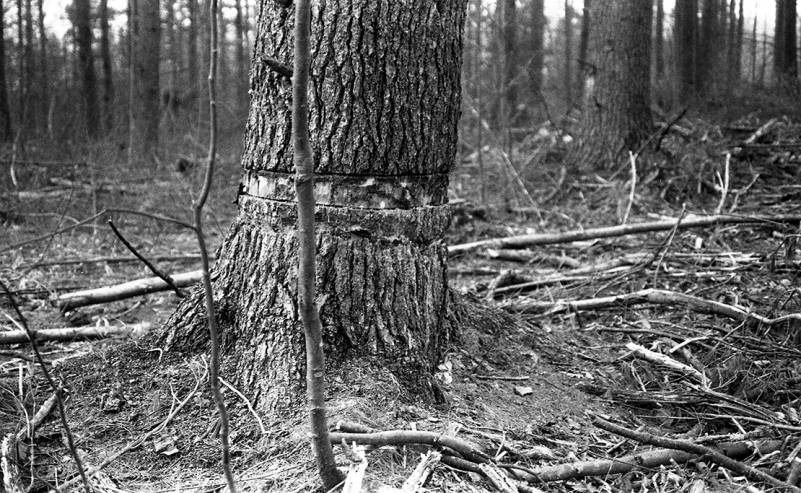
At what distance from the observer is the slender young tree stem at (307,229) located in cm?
166

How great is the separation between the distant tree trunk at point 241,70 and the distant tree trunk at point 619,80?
7439mm

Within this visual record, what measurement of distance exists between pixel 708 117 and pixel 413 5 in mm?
9517

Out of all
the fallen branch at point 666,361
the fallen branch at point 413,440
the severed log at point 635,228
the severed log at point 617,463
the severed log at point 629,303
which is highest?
the severed log at point 635,228

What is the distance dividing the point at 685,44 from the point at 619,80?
9.22m

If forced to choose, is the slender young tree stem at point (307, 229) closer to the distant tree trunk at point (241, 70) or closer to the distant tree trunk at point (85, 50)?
the distant tree trunk at point (241, 70)

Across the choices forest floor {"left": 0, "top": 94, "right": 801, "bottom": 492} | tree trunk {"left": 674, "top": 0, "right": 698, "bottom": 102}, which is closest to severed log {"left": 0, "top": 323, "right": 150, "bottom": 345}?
forest floor {"left": 0, "top": 94, "right": 801, "bottom": 492}

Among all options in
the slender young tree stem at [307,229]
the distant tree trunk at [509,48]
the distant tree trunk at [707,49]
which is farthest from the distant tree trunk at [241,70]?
the slender young tree stem at [307,229]

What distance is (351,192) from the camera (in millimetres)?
2660

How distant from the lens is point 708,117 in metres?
10.9

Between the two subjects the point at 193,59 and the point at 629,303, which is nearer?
the point at 629,303

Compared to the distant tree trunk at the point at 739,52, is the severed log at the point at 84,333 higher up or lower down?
lower down

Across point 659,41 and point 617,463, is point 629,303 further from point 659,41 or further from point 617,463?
point 659,41

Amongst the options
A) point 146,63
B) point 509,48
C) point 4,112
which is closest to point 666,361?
point 509,48

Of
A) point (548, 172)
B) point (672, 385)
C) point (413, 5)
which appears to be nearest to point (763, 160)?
point (548, 172)
